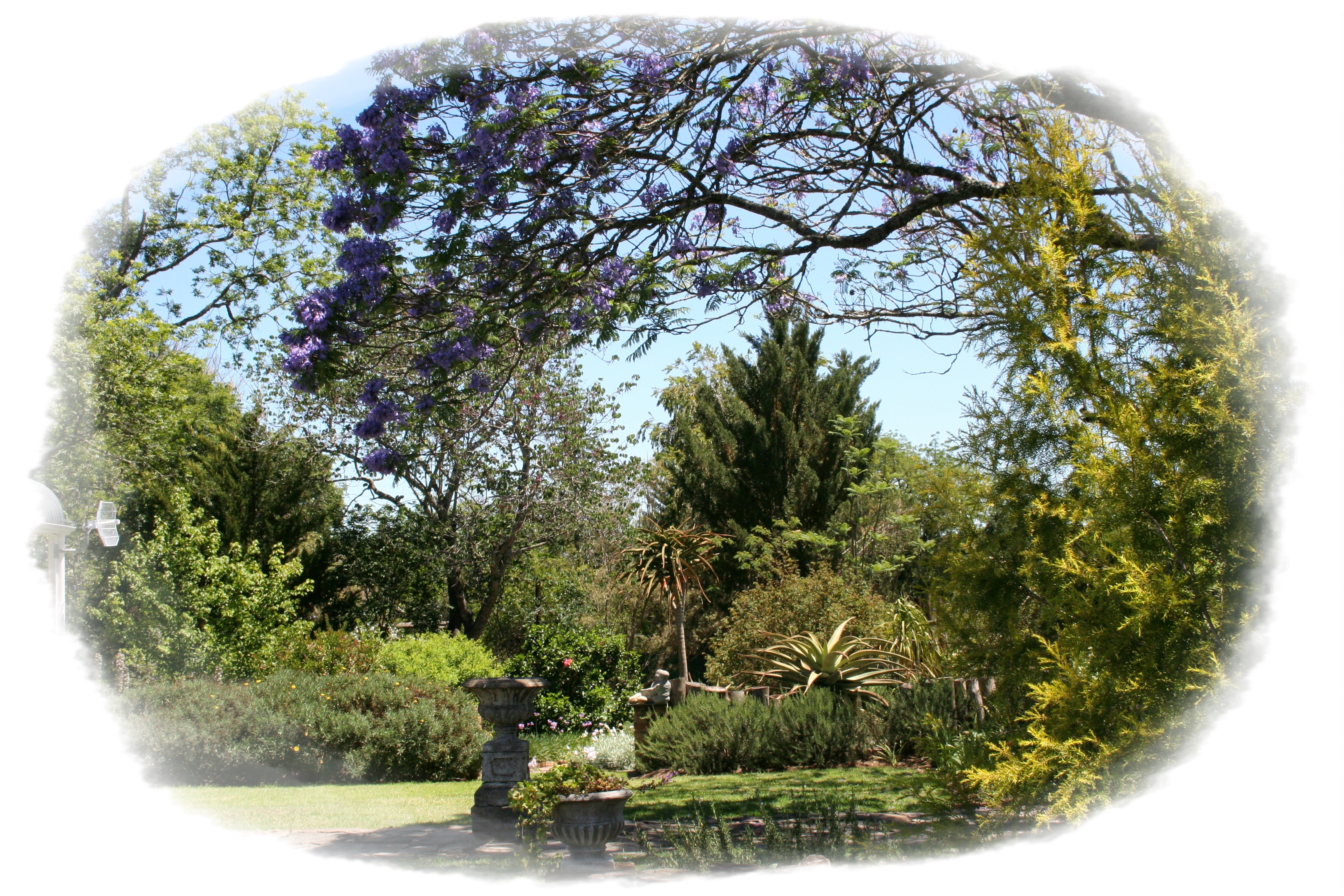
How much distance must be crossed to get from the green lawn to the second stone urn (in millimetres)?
813

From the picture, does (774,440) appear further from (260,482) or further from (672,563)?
(260,482)

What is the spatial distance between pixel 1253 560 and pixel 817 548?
15.6 m

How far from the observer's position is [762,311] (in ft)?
26.7

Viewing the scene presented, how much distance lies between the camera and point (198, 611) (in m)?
13.8

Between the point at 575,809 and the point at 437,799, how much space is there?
13.5 ft

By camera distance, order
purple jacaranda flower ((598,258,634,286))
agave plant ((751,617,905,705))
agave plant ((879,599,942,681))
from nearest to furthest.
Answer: purple jacaranda flower ((598,258,634,286))
agave plant ((879,599,942,681))
agave plant ((751,617,905,705))

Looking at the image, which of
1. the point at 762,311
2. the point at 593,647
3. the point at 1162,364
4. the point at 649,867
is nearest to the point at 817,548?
the point at 593,647

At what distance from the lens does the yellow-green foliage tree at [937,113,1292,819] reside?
3455 millimetres


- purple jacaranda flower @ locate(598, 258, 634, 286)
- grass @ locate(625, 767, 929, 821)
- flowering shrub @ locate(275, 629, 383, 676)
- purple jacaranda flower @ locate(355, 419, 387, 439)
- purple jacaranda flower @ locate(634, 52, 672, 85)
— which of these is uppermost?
purple jacaranda flower @ locate(634, 52, 672, 85)

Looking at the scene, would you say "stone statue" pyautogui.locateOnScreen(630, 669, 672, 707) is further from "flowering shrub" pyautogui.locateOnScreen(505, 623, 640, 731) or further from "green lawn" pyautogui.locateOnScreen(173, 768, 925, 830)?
"flowering shrub" pyautogui.locateOnScreen(505, 623, 640, 731)

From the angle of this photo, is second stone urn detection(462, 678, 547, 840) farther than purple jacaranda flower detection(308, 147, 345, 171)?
Yes

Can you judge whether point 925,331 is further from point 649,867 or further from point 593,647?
point 593,647

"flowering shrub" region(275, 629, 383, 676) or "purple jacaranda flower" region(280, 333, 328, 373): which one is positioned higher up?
"purple jacaranda flower" region(280, 333, 328, 373)

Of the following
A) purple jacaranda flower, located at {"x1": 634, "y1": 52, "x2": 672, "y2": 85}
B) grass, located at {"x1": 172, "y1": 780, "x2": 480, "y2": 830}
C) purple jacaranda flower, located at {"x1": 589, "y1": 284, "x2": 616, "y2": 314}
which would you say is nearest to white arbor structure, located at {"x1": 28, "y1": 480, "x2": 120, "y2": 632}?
grass, located at {"x1": 172, "y1": 780, "x2": 480, "y2": 830}
